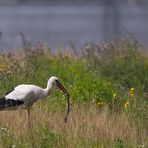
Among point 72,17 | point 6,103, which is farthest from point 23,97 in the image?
point 72,17

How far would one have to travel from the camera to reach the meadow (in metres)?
10.7

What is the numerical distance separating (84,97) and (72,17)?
2950cm

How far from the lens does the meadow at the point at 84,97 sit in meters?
10.7

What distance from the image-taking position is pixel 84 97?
42.2 ft

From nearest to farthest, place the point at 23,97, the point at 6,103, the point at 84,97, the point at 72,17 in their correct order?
1. the point at 6,103
2. the point at 23,97
3. the point at 84,97
4. the point at 72,17

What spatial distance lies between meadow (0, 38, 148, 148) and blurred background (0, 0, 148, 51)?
17.4 meters

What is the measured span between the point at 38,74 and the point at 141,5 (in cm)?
3060

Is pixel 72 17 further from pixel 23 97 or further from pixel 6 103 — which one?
pixel 6 103

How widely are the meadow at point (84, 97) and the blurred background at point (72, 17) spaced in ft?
57.0

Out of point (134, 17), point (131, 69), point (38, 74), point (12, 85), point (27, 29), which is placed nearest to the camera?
point (12, 85)

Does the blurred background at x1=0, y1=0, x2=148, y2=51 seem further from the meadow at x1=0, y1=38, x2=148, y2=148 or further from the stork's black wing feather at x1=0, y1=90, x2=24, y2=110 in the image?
the stork's black wing feather at x1=0, y1=90, x2=24, y2=110

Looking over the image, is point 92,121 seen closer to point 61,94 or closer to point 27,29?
point 61,94

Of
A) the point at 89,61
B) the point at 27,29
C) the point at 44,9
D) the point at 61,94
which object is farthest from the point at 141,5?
the point at 61,94

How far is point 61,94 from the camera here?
507 inches
